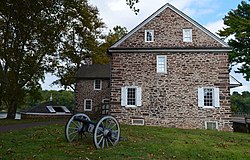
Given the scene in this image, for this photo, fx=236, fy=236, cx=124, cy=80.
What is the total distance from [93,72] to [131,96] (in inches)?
424

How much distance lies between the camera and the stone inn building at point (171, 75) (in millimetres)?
15062

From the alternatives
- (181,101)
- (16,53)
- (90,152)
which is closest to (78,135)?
(90,152)

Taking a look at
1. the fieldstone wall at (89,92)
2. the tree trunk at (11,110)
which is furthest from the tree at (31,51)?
the fieldstone wall at (89,92)

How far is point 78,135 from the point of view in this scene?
342 inches

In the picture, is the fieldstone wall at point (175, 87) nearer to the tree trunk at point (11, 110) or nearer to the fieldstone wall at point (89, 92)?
the fieldstone wall at point (89, 92)

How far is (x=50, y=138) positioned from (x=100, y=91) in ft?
51.4

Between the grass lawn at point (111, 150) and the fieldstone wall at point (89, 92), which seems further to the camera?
the fieldstone wall at point (89, 92)

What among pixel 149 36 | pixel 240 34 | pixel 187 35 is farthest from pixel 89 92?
pixel 240 34

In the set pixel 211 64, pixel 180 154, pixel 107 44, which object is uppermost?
pixel 107 44

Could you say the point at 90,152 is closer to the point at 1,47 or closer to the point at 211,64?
the point at 211,64

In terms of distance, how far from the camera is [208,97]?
49.9 ft

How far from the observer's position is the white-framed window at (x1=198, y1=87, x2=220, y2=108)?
49.0ft

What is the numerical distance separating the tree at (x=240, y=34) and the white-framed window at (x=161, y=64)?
7250mm

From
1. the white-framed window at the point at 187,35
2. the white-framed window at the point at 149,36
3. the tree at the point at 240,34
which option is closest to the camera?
the white-framed window at the point at 187,35
